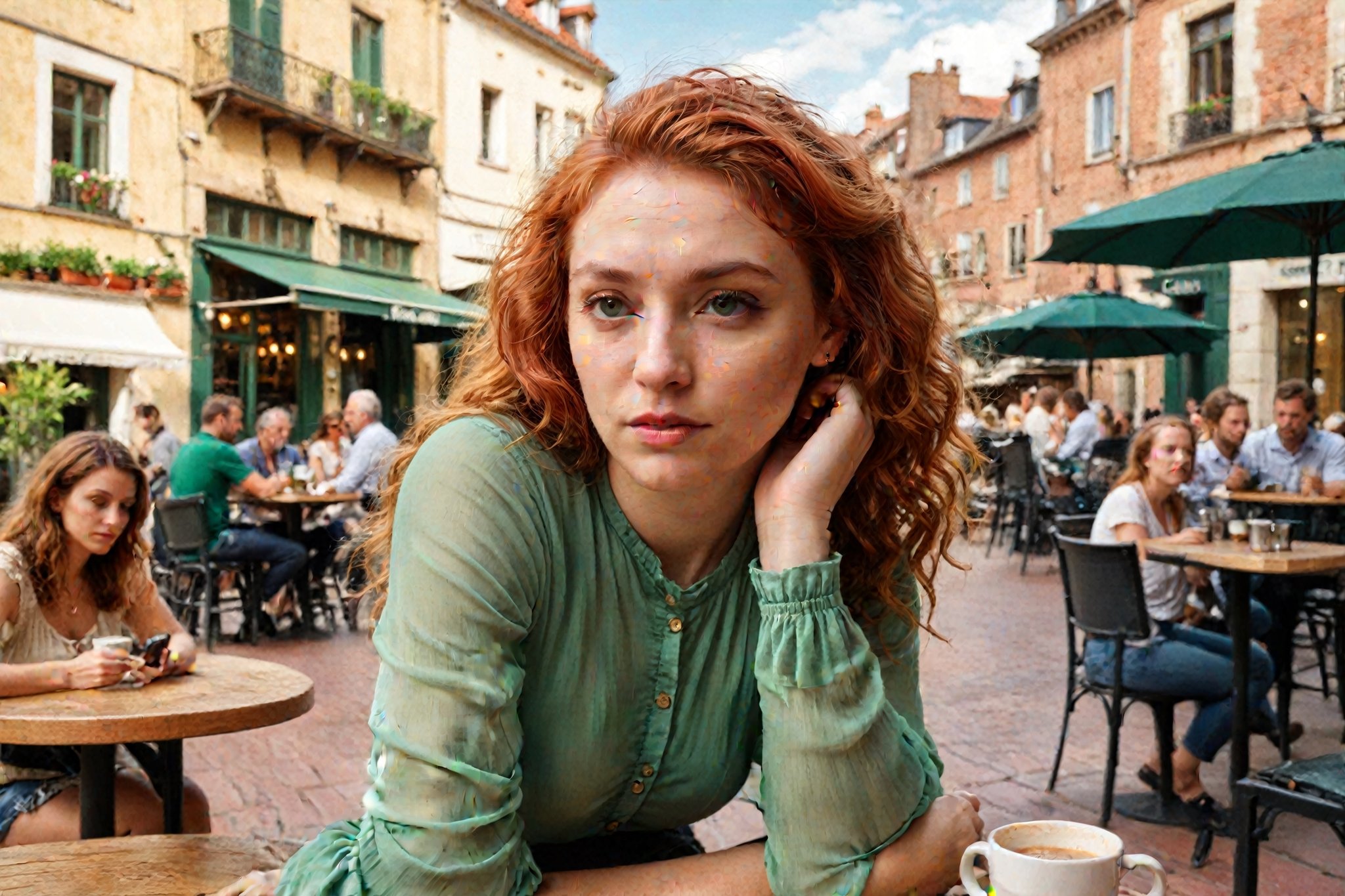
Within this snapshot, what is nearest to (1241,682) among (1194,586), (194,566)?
(1194,586)

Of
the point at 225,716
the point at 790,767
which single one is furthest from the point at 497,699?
the point at 225,716

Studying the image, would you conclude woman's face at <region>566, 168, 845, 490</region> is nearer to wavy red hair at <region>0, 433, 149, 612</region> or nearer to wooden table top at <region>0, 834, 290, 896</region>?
wooden table top at <region>0, 834, 290, 896</region>

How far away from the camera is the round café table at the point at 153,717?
6.84ft

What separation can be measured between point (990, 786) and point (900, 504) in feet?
9.42

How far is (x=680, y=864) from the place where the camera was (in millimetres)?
1186

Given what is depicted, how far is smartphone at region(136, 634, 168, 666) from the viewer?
8.07 feet

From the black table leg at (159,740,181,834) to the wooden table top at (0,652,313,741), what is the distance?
0.14 meters

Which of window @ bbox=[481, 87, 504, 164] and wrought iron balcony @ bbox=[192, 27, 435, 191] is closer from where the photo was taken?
wrought iron balcony @ bbox=[192, 27, 435, 191]

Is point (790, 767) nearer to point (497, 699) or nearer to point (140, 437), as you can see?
point (497, 699)

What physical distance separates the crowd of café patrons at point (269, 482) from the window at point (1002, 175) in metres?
21.7

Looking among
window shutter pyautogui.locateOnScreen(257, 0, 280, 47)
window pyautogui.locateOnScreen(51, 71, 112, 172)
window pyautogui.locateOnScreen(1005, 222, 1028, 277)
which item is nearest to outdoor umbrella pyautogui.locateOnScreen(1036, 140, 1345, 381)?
window pyautogui.locateOnScreen(51, 71, 112, 172)

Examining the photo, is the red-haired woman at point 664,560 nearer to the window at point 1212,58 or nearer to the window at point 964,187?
the window at point 1212,58

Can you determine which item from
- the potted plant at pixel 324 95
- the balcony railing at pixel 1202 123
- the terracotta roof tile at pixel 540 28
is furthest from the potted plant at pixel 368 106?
the balcony railing at pixel 1202 123

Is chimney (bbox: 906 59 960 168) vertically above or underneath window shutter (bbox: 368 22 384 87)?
above
